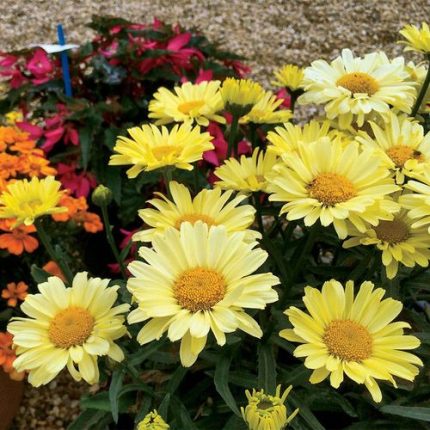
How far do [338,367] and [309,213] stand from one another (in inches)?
8.8

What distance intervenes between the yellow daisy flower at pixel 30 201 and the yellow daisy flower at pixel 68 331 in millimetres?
140

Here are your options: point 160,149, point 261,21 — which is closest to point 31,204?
point 160,149

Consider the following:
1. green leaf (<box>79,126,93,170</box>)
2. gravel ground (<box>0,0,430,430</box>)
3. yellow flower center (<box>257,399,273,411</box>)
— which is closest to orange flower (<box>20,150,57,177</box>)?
green leaf (<box>79,126,93,170</box>)

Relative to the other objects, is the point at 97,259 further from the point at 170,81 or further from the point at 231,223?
the point at 231,223

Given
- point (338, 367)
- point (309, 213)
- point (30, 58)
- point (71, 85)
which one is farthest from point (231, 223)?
point (30, 58)

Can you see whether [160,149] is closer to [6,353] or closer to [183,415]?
[183,415]

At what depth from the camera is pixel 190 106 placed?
1.27 meters

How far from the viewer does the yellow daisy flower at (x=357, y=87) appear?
1.13 metres

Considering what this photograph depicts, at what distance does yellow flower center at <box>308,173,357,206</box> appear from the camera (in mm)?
931

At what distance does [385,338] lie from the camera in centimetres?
92

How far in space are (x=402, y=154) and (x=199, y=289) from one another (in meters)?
0.46

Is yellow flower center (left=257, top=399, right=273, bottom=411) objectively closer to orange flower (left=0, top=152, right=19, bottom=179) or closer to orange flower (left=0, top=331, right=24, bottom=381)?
orange flower (left=0, top=331, right=24, bottom=381)

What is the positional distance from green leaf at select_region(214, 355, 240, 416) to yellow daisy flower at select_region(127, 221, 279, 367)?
0.17m

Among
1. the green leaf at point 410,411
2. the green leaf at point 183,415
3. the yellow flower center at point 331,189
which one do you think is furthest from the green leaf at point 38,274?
the green leaf at point 410,411
